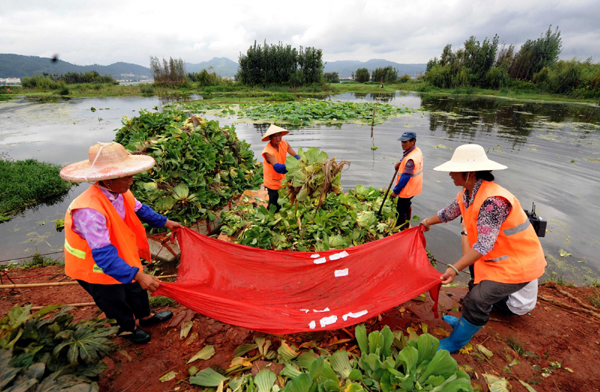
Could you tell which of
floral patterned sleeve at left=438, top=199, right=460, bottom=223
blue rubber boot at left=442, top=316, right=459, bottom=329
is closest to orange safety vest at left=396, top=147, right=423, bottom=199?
floral patterned sleeve at left=438, top=199, right=460, bottom=223

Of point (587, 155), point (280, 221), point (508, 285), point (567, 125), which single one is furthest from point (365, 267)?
point (567, 125)

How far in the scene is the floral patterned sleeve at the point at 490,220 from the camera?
197cm

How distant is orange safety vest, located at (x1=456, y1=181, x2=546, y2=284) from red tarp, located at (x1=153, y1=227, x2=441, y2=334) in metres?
0.46

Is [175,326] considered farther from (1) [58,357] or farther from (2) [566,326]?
(2) [566,326]

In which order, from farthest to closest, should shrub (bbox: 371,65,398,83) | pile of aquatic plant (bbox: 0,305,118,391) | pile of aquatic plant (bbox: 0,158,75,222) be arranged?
shrub (bbox: 371,65,398,83)
pile of aquatic plant (bbox: 0,158,75,222)
pile of aquatic plant (bbox: 0,305,118,391)

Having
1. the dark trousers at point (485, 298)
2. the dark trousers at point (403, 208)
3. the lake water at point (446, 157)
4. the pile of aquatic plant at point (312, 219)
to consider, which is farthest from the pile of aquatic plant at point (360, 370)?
the lake water at point (446, 157)

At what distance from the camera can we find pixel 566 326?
2.70 metres

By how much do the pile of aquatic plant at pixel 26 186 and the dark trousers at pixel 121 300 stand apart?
6.10 meters

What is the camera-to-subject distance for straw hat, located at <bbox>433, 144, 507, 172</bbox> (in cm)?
200

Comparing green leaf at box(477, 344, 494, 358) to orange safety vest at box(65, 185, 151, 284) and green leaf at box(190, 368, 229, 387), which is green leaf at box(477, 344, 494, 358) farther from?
orange safety vest at box(65, 185, 151, 284)

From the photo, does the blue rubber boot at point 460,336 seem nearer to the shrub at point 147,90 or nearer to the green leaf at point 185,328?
the green leaf at point 185,328

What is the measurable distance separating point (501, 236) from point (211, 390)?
8.09ft

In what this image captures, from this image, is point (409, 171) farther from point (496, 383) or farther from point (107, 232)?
point (107, 232)

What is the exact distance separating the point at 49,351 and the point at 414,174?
4.36 metres
